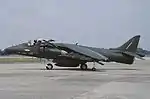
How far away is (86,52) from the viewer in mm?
36594

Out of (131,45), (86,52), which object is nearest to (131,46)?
(131,45)

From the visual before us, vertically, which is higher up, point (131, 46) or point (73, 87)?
point (131, 46)

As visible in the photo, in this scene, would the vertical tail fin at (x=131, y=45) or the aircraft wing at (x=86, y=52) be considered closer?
the aircraft wing at (x=86, y=52)

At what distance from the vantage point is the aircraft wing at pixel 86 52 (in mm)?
35281

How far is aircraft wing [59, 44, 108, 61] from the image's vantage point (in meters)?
35.3

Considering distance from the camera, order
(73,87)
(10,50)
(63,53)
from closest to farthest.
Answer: (73,87) < (63,53) < (10,50)

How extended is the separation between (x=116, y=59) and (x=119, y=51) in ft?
3.80

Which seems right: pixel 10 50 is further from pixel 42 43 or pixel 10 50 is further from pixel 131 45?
pixel 131 45

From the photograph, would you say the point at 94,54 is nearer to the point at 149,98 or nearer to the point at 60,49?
the point at 60,49

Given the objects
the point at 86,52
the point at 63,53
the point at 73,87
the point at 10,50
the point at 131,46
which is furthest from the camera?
the point at 131,46

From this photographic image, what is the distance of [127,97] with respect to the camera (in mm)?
13680

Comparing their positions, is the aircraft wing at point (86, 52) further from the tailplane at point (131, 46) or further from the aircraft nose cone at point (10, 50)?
the aircraft nose cone at point (10, 50)

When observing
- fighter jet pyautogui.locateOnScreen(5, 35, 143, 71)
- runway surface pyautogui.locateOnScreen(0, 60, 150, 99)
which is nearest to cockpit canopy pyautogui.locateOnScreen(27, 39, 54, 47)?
fighter jet pyautogui.locateOnScreen(5, 35, 143, 71)

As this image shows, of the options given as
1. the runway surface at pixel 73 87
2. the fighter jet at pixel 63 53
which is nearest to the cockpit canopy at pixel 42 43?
the fighter jet at pixel 63 53
